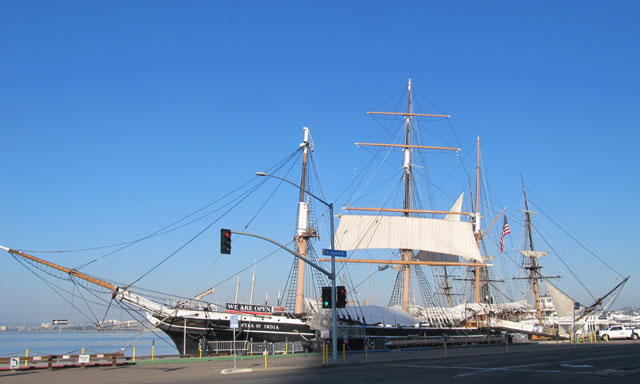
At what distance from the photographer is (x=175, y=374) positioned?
69.3ft

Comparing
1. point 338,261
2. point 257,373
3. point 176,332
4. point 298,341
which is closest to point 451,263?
point 338,261

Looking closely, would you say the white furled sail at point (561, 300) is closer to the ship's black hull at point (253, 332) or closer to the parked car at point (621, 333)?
the parked car at point (621, 333)

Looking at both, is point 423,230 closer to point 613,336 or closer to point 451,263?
point 451,263

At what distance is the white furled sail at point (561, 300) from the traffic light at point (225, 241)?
6884 centimetres

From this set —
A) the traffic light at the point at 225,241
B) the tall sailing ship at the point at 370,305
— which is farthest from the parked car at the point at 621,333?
the traffic light at the point at 225,241

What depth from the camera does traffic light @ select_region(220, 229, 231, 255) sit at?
72.6ft

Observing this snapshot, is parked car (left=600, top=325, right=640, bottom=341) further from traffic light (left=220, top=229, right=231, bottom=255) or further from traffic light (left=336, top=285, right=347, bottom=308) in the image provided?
traffic light (left=220, top=229, right=231, bottom=255)

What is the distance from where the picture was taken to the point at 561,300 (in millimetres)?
79625

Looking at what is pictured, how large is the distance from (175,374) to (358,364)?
344 inches

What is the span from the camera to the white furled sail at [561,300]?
7894cm

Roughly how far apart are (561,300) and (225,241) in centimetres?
7136

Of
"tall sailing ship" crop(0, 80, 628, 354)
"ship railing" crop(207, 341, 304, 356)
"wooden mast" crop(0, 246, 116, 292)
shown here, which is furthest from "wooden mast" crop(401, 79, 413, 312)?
"wooden mast" crop(0, 246, 116, 292)

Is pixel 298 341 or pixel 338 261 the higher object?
pixel 338 261

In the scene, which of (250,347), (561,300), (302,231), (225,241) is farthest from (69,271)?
(561,300)
